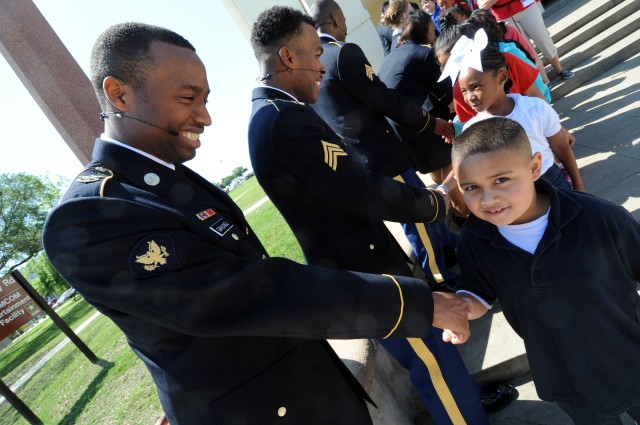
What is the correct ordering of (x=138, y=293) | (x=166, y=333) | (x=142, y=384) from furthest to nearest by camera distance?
(x=142, y=384) → (x=166, y=333) → (x=138, y=293)

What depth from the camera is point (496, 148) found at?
1716 millimetres

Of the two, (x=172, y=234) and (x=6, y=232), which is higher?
(x=6, y=232)

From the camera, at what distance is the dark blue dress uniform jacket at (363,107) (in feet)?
9.61

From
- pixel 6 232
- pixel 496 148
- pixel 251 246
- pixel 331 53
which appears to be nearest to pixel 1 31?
pixel 331 53

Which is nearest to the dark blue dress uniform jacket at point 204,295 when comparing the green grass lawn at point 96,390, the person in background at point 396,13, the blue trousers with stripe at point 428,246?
the blue trousers with stripe at point 428,246

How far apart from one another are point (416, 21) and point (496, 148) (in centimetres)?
270

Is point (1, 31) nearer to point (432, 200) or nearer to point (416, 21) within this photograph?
point (416, 21)

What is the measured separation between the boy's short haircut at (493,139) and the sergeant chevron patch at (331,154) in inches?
19.4

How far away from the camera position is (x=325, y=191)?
194cm

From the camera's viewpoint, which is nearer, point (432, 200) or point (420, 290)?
point (420, 290)

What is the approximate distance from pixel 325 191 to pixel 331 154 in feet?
0.52

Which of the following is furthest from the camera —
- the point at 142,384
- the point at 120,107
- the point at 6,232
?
the point at 6,232

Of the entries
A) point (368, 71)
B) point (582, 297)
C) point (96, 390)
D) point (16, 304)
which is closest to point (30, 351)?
point (16, 304)

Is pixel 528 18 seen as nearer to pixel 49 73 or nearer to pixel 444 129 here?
pixel 444 129
